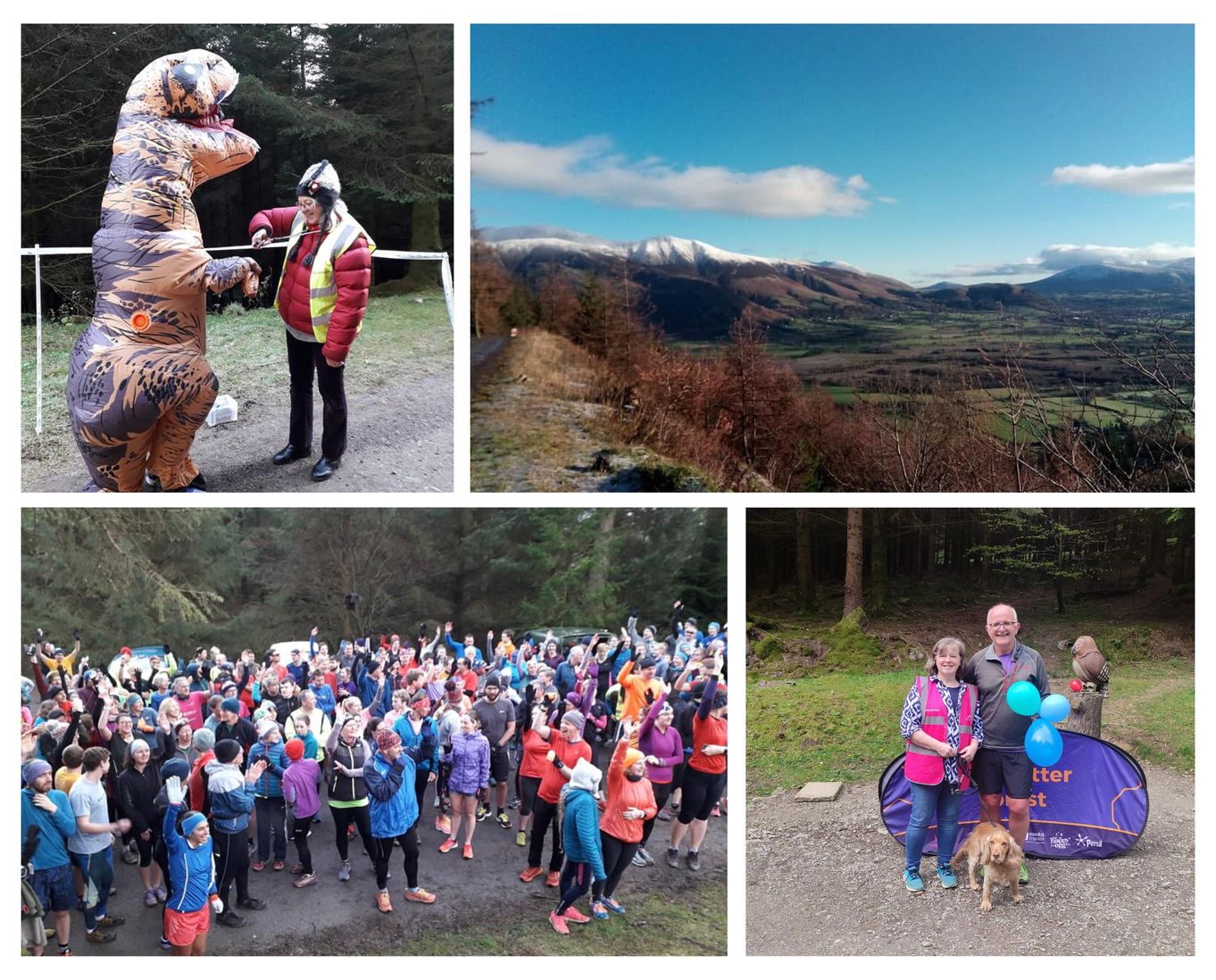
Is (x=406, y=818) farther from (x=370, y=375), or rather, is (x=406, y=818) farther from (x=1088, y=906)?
(x=1088, y=906)

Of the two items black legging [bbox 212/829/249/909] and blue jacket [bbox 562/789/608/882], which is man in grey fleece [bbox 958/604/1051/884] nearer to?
blue jacket [bbox 562/789/608/882]

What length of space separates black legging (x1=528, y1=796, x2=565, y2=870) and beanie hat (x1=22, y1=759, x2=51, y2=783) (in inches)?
102

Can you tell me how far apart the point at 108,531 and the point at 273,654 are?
67.8 inches

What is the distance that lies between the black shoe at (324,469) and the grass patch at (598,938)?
2.60 metres

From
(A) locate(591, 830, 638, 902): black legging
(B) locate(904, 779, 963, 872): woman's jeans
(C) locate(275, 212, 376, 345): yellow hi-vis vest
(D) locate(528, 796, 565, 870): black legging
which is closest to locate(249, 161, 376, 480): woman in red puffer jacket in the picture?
(C) locate(275, 212, 376, 345): yellow hi-vis vest

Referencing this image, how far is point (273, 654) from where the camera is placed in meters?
6.80

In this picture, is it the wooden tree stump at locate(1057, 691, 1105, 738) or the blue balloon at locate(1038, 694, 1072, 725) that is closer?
the blue balloon at locate(1038, 694, 1072, 725)

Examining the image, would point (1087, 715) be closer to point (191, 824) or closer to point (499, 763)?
point (499, 763)

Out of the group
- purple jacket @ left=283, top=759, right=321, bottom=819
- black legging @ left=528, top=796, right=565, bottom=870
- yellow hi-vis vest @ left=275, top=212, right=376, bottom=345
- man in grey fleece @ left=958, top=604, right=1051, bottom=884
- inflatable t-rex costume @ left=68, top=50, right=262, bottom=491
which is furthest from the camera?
black legging @ left=528, top=796, right=565, bottom=870

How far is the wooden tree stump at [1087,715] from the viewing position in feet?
19.7

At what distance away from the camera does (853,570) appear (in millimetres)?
8359

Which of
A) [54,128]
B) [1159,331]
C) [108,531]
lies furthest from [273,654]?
[1159,331]

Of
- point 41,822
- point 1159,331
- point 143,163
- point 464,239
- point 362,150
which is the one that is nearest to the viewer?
point 143,163

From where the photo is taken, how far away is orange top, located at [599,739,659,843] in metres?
5.18
